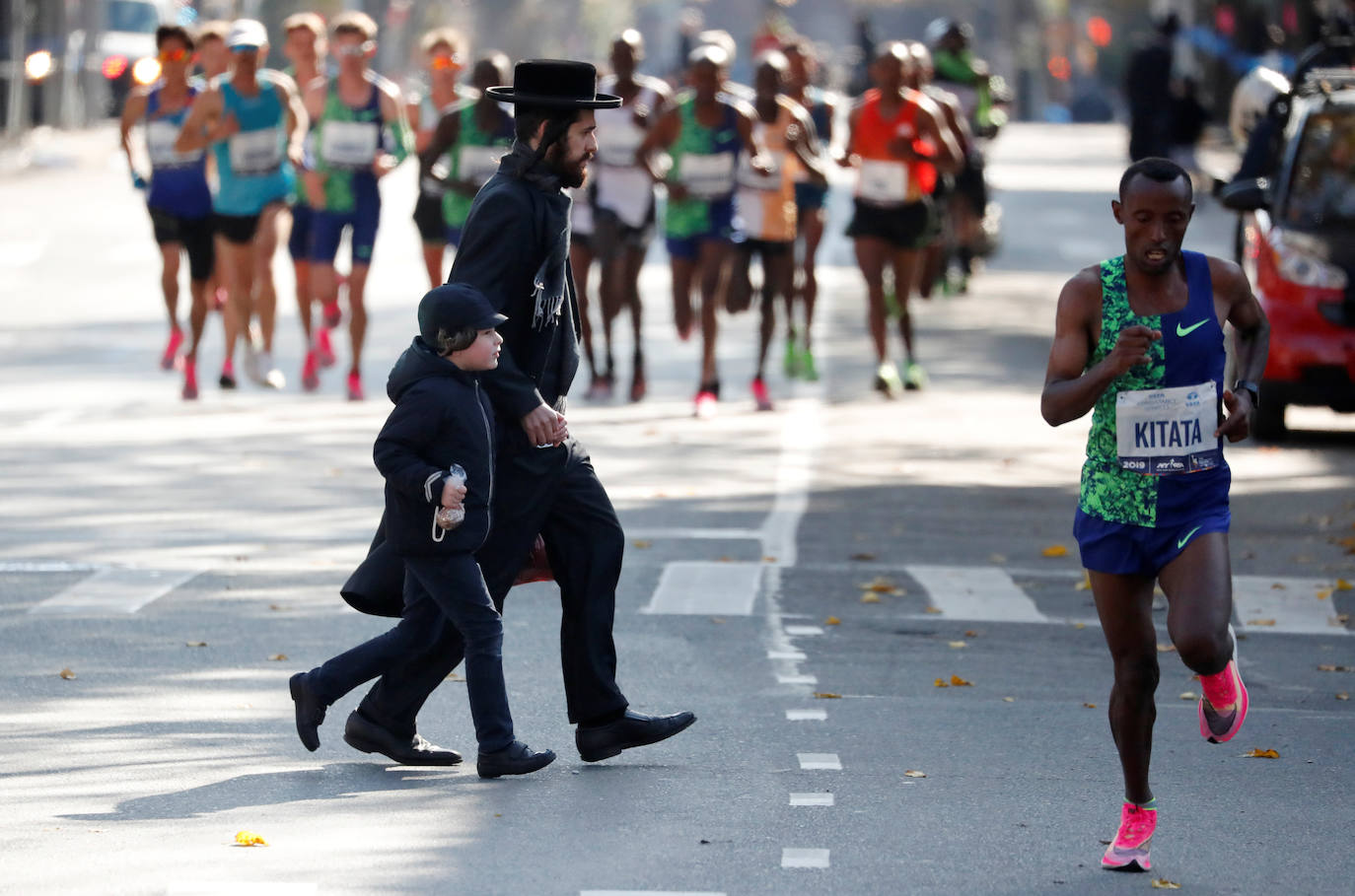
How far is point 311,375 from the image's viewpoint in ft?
55.5

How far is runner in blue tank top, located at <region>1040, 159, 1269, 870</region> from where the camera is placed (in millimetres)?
6102

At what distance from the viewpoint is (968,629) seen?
9680 millimetres

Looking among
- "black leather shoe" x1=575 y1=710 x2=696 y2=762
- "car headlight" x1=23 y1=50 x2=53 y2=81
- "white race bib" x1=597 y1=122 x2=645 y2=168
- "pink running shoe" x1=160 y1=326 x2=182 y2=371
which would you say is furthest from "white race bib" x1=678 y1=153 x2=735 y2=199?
"car headlight" x1=23 y1=50 x2=53 y2=81

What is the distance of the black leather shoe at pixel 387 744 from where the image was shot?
7.05 m

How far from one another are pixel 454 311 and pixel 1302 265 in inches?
372

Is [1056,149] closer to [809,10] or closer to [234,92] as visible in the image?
[234,92]

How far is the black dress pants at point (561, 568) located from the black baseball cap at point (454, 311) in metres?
0.44

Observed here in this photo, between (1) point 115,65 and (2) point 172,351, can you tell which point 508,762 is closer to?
(2) point 172,351

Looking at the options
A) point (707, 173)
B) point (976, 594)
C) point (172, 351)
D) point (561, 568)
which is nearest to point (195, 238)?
point (172, 351)

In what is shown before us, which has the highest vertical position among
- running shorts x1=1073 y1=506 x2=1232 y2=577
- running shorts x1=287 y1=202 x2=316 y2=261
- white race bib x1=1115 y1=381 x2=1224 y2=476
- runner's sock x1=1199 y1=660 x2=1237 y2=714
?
white race bib x1=1115 y1=381 x2=1224 y2=476

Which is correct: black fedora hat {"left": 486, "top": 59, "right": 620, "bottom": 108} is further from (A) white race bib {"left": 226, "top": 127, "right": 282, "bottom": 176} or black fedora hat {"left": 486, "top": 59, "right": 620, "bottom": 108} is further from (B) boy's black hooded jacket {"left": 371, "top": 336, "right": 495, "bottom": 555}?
(A) white race bib {"left": 226, "top": 127, "right": 282, "bottom": 176}

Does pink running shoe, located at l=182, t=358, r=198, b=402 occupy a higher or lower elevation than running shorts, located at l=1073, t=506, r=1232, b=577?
lower

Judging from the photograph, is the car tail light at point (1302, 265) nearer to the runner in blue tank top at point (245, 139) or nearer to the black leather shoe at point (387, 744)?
the runner in blue tank top at point (245, 139)

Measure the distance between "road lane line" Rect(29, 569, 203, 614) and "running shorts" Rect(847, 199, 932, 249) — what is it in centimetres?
708
